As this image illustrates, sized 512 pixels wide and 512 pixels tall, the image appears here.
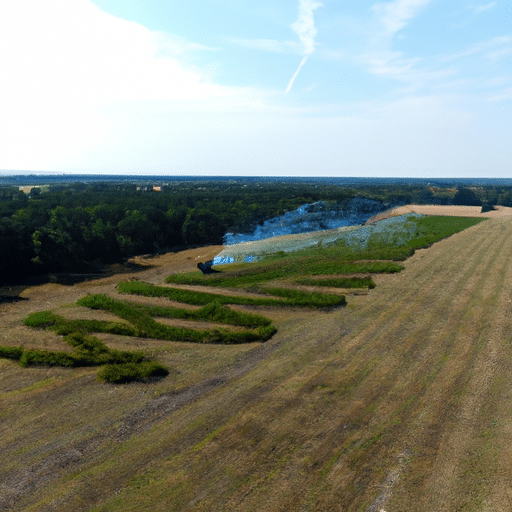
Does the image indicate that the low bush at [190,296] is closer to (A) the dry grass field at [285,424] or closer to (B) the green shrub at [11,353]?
(A) the dry grass field at [285,424]

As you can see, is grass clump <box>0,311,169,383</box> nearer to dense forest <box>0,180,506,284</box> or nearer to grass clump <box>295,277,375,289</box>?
grass clump <box>295,277,375,289</box>

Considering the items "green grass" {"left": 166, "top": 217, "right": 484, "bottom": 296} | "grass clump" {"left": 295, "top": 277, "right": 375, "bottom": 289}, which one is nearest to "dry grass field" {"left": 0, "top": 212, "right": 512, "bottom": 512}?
"grass clump" {"left": 295, "top": 277, "right": 375, "bottom": 289}

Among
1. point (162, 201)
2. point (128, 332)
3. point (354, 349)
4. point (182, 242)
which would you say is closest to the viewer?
point (354, 349)

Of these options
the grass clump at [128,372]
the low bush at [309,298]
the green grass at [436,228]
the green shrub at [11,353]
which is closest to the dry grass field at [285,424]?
the green shrub at [11,353]

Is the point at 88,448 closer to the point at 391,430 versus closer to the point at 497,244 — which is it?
the point at 391,430

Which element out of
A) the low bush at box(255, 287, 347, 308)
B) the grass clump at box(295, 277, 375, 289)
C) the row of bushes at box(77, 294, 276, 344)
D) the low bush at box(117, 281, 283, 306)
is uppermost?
the grass clump at box(295, 277, 375, 289)

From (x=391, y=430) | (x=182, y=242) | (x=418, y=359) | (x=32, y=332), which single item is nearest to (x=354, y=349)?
(x=418, y=359)
